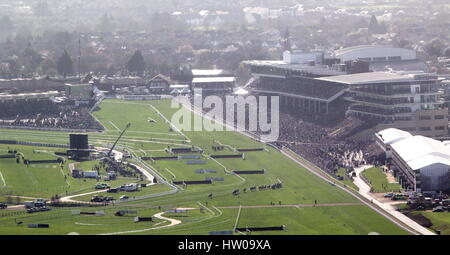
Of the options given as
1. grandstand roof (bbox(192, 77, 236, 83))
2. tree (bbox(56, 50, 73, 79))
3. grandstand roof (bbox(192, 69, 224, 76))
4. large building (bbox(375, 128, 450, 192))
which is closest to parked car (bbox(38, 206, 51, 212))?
large building (bbox(375, 128, 450, 192))

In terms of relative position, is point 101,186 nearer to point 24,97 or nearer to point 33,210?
point 33,210

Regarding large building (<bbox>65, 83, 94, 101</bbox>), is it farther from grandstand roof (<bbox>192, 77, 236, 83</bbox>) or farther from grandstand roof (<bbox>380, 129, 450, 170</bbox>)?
grandstand roof (<bbox>380, 129, 450, 170</bbox>)

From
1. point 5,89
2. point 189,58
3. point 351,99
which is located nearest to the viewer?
point 351,99

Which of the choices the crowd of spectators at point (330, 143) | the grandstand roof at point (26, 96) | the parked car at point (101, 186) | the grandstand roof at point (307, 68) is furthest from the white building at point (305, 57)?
the parked car at point (101, 186)

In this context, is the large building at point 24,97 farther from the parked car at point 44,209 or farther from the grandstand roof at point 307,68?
the parked car at point 44,209

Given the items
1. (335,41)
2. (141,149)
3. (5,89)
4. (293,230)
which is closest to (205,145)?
(141,149)
